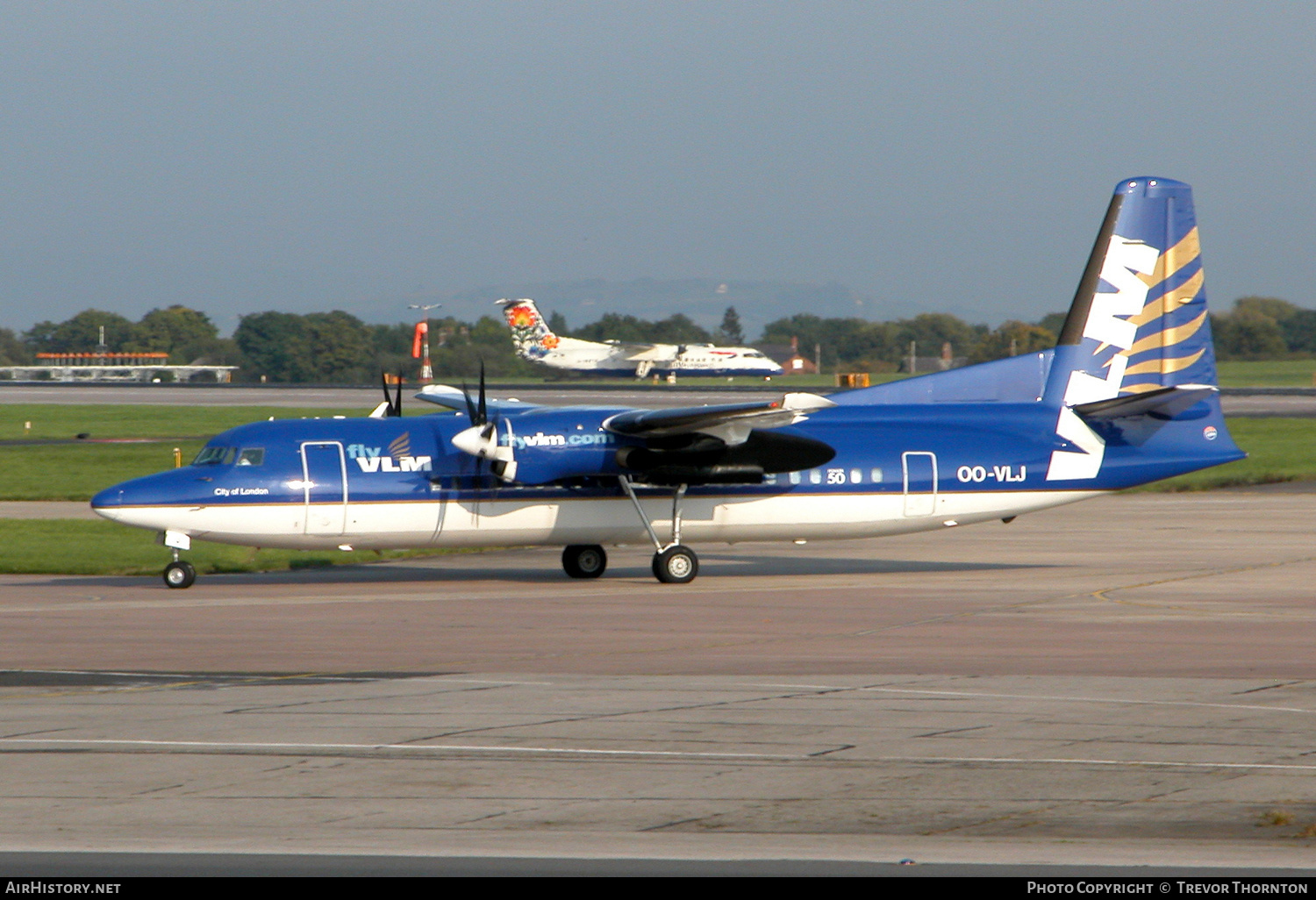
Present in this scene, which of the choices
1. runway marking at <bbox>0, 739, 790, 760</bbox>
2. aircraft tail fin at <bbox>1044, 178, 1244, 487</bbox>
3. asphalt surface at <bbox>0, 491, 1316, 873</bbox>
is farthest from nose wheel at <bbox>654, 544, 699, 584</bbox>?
runway marking at <bbox>0, 739, 790, 760</bbox>

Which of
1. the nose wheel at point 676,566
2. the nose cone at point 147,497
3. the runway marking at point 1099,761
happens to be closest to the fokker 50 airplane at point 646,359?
the nose wheel at point 676,566

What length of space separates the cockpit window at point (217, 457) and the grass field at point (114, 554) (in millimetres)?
2581

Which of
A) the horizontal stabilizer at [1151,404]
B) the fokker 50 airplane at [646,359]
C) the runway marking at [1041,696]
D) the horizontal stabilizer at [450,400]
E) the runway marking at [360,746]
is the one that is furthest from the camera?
the fokker 50 airplane at [646,359]

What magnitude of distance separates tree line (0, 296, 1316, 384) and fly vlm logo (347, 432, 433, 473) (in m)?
→ 92.5

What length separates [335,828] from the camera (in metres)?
9.46

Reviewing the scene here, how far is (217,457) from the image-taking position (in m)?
25.4

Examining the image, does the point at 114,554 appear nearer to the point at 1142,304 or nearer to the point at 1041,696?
the point at 1142,304

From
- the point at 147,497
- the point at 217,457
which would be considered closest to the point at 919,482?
→ the point at 217,457

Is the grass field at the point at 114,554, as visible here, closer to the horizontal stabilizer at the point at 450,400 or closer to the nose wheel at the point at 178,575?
the nose wheel at the point at 178,575

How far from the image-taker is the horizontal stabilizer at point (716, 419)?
24.1 meters

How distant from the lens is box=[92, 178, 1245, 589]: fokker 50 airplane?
25094 millimetres
